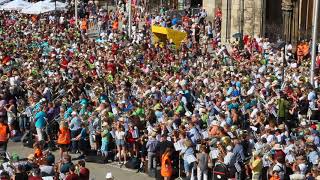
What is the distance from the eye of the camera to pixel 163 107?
22.4 meters

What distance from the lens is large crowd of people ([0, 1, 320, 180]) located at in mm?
17234

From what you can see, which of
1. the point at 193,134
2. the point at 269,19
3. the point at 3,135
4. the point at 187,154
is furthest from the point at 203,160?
the point at 269,19

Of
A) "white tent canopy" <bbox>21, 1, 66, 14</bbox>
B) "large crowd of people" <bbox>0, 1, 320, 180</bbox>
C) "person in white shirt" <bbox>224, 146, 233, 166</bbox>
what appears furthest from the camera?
"white tent canopy" <bbox>21, 1, 66, 14</bbox>

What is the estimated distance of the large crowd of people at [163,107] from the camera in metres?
17.2

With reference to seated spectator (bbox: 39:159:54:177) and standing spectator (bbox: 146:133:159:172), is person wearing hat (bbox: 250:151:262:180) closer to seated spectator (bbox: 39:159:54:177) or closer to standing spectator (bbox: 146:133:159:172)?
standing spectator (bbox: 146:133:159:172)

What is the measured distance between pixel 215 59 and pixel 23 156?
→ 1170 cm

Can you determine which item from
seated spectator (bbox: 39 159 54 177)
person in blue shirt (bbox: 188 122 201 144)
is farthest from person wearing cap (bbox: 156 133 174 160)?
seated spectator (bbox: 39 159 54 177)

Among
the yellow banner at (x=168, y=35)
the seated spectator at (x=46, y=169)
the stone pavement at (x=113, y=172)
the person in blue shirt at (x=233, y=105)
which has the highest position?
the yellow banner at (x=168, y=35)

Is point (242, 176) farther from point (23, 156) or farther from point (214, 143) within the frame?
point (23, 156)

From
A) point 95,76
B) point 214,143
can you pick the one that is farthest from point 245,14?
point 214,143

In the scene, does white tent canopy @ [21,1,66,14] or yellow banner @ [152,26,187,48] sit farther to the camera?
white tent canopy @ [21,1,66,14]

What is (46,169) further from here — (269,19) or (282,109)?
(269,19)

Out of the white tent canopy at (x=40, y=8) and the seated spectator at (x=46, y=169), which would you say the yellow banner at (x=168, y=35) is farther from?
the seated spectator at (x=46, y=169)

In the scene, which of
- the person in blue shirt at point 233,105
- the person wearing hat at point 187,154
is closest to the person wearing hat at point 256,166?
the person wearing hat at point 187,154
